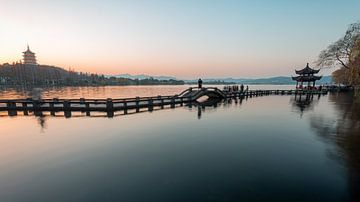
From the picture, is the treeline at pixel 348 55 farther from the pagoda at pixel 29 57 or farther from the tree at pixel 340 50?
the pagoda at pixel 29 57

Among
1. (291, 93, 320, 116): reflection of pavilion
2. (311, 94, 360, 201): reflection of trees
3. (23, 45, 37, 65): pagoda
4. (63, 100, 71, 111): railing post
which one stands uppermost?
(23, 45, 37, 65): pagoda

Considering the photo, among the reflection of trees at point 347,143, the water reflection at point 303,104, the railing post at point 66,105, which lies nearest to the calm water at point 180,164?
the reflection of trees at point 347,143

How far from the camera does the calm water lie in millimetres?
5410

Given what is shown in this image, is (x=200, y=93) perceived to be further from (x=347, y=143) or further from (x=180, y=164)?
(x=180, y=164)

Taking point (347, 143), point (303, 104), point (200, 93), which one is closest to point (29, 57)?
point (200, 93)

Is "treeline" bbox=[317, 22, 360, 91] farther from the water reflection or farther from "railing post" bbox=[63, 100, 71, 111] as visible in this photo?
"railing post" bbox=[63, 100, 71, 111]

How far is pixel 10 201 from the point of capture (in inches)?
202

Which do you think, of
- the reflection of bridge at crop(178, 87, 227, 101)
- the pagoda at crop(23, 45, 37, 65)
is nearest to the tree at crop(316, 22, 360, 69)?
the reflection of bridge at crop(178, 87, 227, 101)

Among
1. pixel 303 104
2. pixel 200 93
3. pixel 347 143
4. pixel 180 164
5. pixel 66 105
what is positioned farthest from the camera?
pixel 200 93

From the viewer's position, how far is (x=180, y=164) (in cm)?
730

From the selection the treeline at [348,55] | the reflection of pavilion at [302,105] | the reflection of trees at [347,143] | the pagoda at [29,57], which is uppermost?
the pagoda at [29,57]

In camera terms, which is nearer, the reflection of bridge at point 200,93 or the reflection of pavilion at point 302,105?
the reflection of pavilion at point 302,105

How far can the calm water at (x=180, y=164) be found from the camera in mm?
5410

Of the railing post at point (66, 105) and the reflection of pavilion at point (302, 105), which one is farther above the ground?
the railing post at point (66, 105)
